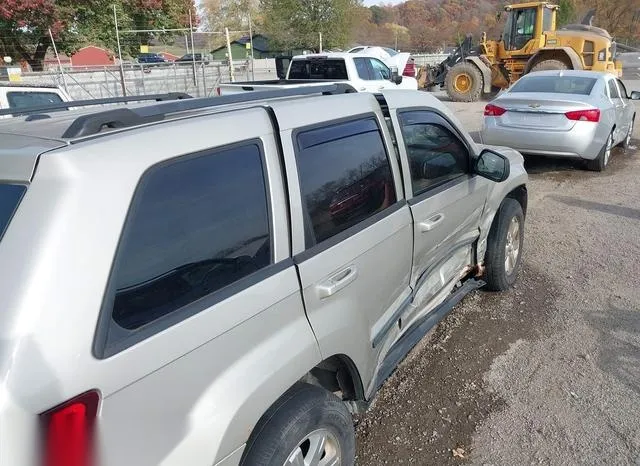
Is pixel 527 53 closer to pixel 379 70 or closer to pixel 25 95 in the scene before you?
pixel 379 70

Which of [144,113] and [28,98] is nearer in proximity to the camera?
[144,113]

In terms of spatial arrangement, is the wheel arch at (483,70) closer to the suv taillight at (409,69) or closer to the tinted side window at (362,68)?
the suv taillight at (409,69)

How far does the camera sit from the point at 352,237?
7.56 feet

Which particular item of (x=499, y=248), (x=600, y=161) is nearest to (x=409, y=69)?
(x=600, y=161)

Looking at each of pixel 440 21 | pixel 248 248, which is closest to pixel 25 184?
pixel 248 248

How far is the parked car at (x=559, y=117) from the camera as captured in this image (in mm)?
7629

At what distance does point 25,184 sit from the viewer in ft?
4.61

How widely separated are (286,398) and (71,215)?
100cm

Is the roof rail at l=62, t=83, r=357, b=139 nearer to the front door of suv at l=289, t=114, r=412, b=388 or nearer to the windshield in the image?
the front door of suv at l=289, t=114, r=412, b=388

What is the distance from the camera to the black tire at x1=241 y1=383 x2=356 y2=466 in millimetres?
1763

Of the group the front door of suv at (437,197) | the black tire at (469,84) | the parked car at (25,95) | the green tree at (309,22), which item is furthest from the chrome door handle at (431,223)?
the green tree at (309,22)

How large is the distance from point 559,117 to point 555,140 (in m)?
0.34

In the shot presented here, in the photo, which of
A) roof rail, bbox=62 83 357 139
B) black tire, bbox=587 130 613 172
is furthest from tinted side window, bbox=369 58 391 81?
roof rail, bbox=62 83 357 139

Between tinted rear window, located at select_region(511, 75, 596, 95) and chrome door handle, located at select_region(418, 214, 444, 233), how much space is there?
6.47 m
